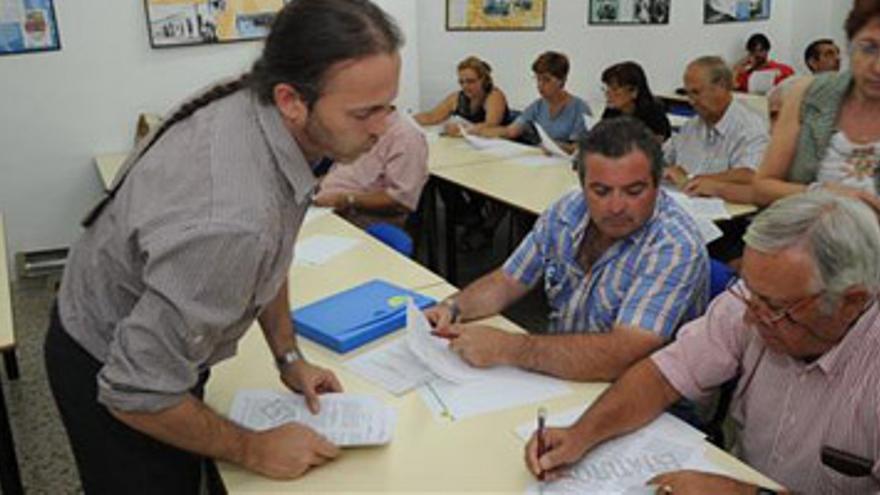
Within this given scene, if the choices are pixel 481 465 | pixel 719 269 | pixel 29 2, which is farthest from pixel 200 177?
pixel 29 2

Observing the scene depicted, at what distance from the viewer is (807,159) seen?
2.36 metres

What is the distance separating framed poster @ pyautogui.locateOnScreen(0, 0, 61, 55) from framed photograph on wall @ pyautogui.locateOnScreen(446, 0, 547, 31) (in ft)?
8.77

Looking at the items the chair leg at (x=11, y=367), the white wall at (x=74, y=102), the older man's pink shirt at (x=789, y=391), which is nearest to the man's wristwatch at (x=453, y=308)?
the older man's pink shirt at (x=789, y=391)

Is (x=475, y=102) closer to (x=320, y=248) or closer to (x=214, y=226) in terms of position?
(x=320, y=248)

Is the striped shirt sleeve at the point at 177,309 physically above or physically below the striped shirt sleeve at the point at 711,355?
above

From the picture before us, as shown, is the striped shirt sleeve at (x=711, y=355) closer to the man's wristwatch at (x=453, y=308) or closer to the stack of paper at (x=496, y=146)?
the man's wristwatch at (x=453, y=308)

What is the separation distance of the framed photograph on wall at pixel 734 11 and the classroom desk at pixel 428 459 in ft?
19.7

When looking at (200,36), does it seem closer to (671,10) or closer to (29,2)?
(29,2)

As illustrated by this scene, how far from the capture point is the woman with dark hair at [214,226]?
43.4 inches

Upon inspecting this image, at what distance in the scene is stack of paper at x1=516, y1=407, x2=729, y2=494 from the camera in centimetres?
137

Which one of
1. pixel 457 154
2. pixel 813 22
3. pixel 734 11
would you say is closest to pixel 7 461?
pixel 457 154

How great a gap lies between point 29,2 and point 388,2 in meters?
2.11

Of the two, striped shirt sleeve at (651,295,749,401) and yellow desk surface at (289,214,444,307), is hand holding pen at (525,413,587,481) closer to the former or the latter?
striped shirt sleeve at (651,295,749,401)

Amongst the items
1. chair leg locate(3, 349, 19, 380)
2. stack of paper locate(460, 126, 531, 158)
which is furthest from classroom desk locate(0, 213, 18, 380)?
stack of paper locate(460, 126, 531, 158)
